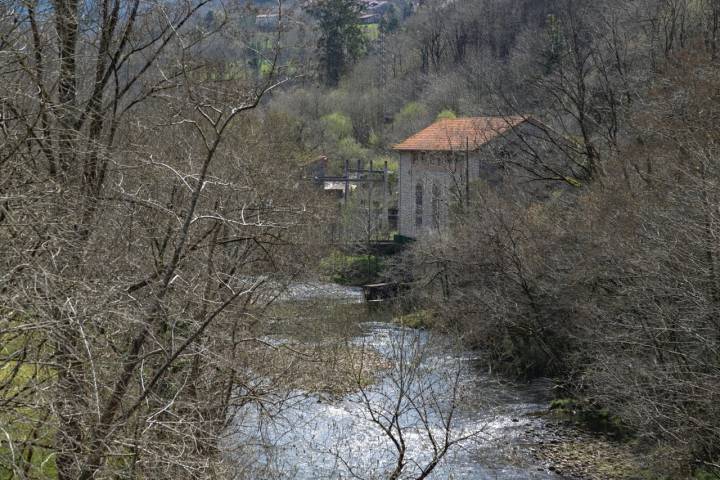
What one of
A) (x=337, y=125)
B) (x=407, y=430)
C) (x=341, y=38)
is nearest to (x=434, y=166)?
(x=337, y=125)

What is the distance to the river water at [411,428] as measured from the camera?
13195 millimetres

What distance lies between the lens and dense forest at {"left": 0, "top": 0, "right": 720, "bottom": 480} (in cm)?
559

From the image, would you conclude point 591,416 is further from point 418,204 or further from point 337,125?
point 337,125

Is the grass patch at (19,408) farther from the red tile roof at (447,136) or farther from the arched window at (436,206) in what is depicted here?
the red tile roof at (447,136)

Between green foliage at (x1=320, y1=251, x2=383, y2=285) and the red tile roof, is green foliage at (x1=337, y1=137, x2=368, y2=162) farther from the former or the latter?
green foliage at (x1=320, y1=251, x2=383, y2=285)

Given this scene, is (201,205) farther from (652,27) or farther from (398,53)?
(398,53)

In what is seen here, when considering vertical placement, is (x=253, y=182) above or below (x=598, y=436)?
above

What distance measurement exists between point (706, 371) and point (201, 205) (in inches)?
289

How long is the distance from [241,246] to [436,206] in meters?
23.6

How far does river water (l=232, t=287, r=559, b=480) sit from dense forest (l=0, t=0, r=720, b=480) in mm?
720

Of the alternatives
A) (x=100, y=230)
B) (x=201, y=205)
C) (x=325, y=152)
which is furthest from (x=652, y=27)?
(x=325, y=152)

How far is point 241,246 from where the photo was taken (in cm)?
1331

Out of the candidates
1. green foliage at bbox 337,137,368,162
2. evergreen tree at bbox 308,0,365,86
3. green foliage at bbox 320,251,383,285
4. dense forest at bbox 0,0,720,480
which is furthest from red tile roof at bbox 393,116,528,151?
evergreen tree at bbox 308,0,365,86

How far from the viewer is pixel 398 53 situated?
260 feet
